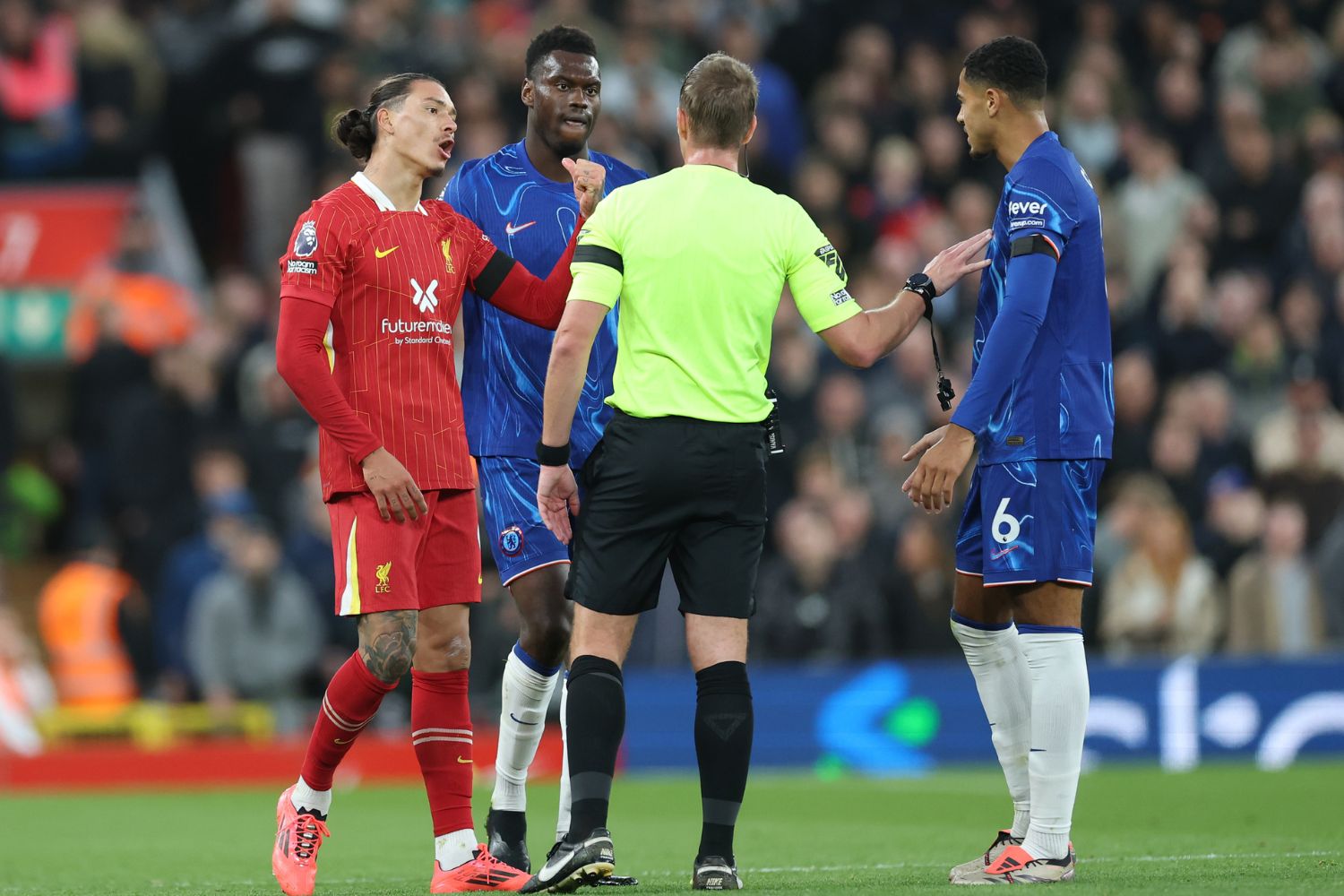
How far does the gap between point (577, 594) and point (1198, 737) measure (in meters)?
8.71

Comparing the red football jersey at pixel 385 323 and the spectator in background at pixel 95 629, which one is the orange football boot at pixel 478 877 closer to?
the red football jersey at pixel 385 323

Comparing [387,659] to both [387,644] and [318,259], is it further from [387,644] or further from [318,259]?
[318,259]

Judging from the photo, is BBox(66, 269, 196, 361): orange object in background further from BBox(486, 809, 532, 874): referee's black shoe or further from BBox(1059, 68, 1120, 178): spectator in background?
BBox(486, 809, 532, 874): referee's black shoe

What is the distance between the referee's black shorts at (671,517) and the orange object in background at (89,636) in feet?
30.5

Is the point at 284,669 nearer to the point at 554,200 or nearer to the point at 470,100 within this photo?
the point at 470,100

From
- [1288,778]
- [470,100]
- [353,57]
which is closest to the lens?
[1288,778]

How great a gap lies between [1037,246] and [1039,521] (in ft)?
2.81

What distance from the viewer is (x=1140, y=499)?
47.7 ft

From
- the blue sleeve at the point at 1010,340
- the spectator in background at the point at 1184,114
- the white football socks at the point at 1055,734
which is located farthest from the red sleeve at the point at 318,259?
the spectator in background at the point at 1184,114

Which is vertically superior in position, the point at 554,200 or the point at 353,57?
the point at 353,57

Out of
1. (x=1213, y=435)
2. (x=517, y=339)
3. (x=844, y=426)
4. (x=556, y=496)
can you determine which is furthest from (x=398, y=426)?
(x=1213, y=435)

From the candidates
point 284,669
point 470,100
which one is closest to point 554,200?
point 284,669

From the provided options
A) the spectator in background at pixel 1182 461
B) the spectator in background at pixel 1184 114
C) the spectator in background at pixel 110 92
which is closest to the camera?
the spectator in background at pixel 1182 461

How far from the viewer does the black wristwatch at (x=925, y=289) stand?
6.59m
